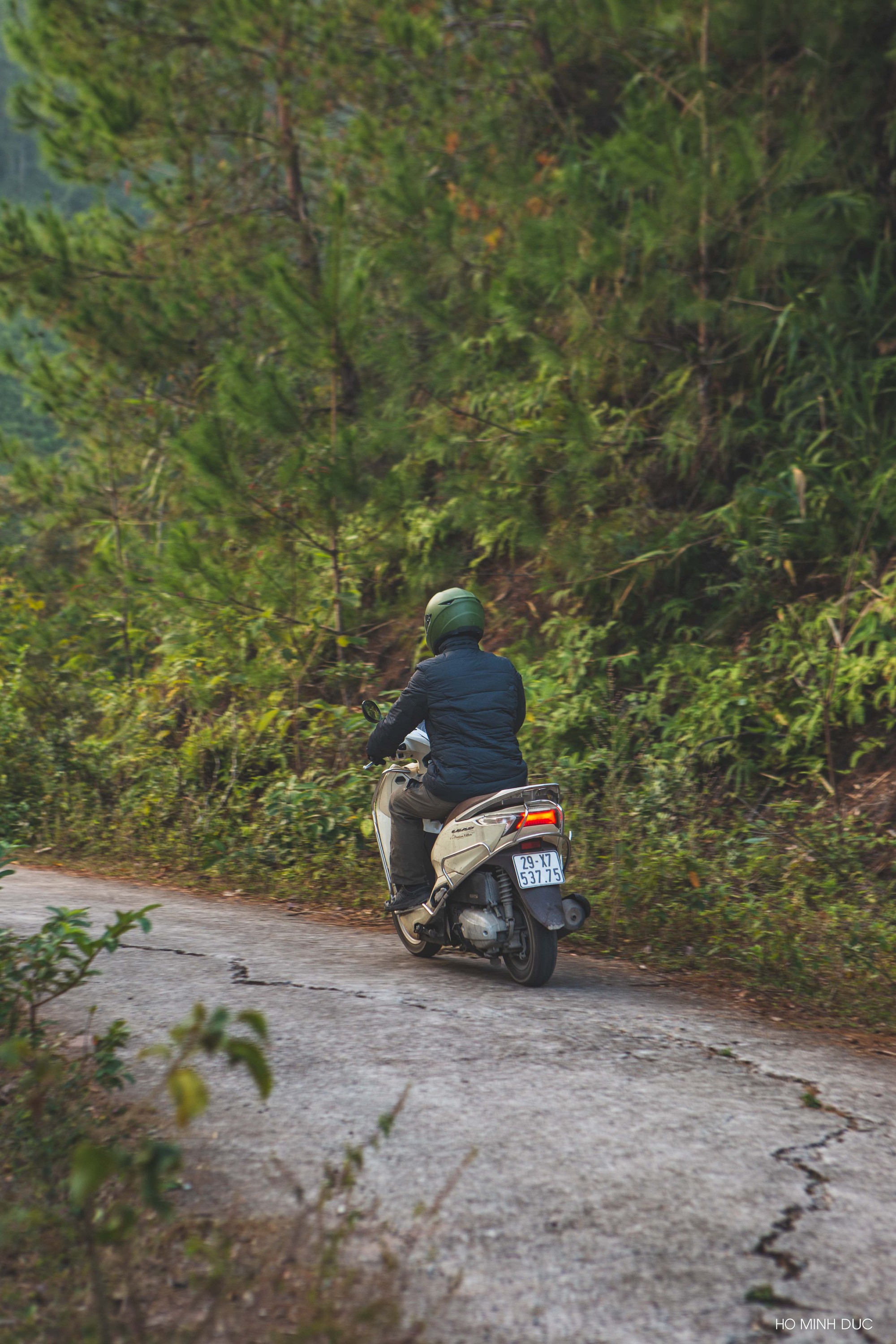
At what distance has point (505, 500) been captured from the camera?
10.0 metres

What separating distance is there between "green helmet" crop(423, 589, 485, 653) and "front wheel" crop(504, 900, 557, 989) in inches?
57.2

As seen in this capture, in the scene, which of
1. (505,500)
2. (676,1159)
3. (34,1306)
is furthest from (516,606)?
(34,1306)

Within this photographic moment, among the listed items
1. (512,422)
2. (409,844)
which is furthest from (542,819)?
(512,422)

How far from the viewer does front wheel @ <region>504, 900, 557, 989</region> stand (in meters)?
5.43

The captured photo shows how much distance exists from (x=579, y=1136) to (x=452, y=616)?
3.01m

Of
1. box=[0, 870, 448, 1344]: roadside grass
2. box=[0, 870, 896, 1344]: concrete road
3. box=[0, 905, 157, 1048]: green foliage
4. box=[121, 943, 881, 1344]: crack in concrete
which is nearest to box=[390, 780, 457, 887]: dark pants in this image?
box=[0, 870, 896, 1344]: concrete road

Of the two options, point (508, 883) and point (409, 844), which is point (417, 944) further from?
point (508, 883)

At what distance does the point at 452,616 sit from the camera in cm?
605

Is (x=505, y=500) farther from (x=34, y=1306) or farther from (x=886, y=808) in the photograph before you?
(x=34, y=1306)

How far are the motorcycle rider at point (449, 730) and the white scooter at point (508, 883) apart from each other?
14cm

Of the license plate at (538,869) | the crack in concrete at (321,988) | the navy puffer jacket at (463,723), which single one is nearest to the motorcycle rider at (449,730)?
the navy puffer jacket at (463,723)

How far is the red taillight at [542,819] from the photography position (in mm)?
5477

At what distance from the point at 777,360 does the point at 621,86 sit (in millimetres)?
4284

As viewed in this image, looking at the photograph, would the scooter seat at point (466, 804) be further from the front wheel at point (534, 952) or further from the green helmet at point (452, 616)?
the green helmet at point (452, 616)
